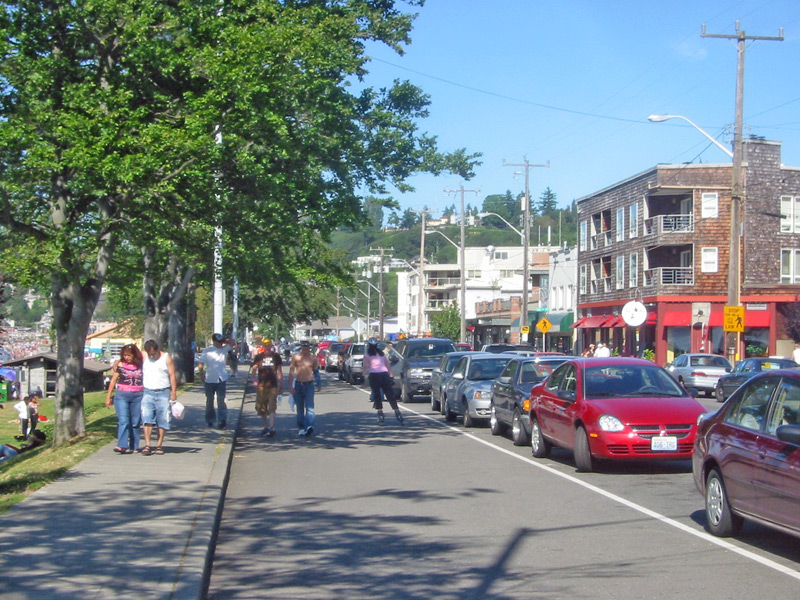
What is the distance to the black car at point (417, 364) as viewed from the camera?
2898cm

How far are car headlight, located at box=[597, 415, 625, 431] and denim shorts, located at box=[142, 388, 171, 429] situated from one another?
19.9 feet

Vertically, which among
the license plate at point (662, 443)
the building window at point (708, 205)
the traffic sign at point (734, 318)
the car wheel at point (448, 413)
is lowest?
the car wheel at point (448, 413)

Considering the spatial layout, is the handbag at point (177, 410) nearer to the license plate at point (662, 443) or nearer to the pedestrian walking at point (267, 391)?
the pedestrian walking at point (267, 391)

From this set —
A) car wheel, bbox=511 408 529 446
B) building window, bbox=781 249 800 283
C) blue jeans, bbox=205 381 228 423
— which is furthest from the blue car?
building window, bbox=781 249 800 283

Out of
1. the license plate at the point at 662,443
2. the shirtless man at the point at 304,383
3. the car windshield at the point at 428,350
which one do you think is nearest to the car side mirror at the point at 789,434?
the license plate at the point at 662,443

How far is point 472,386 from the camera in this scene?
20.4 m

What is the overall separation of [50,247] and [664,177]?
41.4 metres

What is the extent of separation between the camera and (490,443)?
1758 cm

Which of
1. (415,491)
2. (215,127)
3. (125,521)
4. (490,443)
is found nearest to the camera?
(125,521)

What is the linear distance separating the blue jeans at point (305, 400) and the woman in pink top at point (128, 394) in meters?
4.72

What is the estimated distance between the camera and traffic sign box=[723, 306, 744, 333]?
98.8 ft

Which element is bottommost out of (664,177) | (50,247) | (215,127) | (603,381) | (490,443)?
(490,443)

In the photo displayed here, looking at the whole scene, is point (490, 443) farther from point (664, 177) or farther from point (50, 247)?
point (664, 177)

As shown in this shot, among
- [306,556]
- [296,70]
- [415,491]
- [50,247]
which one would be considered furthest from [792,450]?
[296,70]
